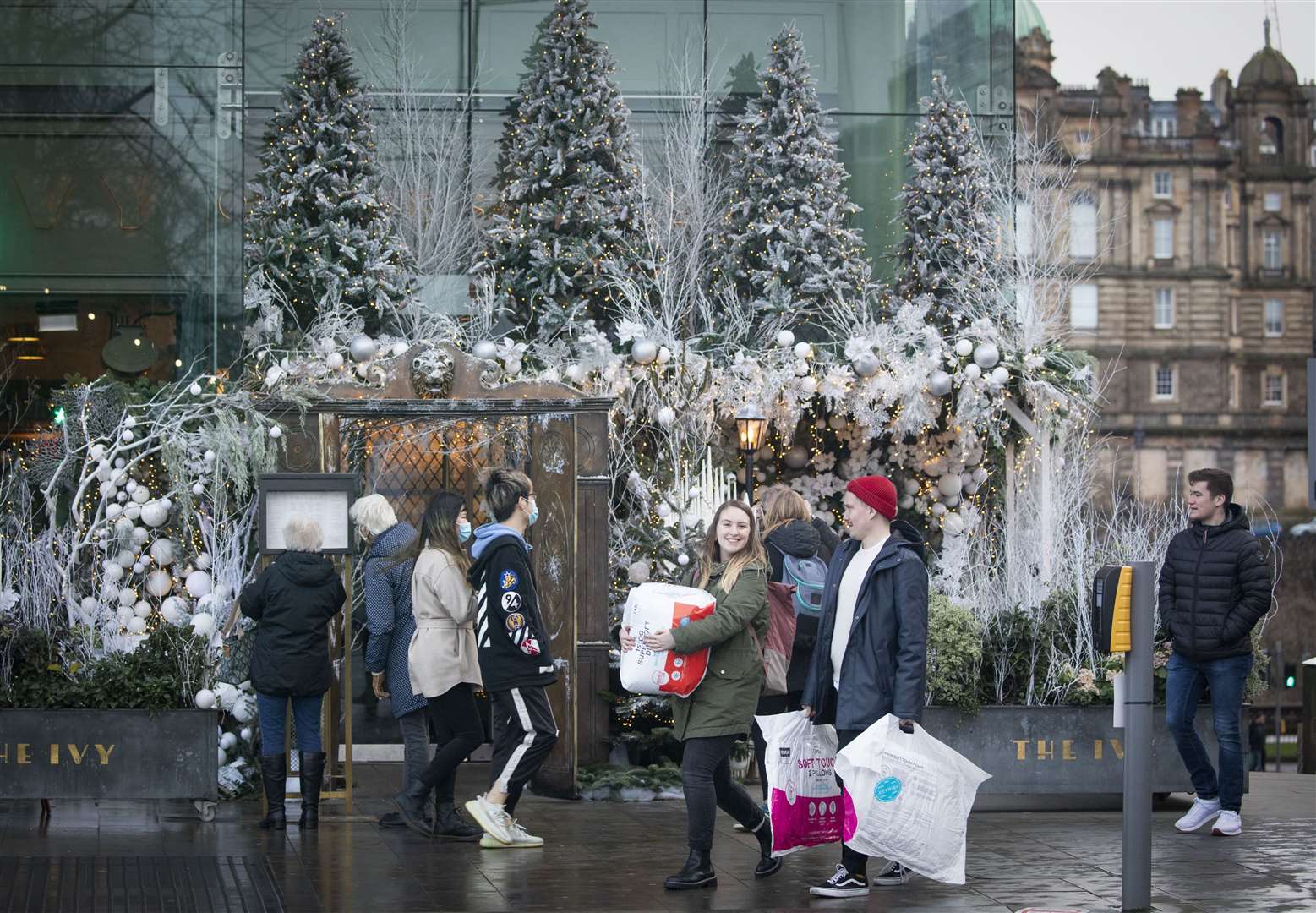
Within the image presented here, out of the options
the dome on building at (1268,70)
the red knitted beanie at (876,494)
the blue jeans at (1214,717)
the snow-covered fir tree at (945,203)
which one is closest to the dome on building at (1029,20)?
the dome on building at (1268,70)

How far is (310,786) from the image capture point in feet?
33.7

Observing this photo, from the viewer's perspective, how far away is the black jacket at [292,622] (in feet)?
33.0

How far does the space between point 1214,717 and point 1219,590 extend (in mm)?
843

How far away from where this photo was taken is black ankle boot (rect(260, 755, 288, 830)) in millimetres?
10281

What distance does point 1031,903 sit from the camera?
27.0ft

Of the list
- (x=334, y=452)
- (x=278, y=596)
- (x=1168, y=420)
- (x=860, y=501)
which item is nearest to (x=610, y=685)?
(x=334, y=452)

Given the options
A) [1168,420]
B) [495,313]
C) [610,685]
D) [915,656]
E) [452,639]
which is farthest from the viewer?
[1168,420]

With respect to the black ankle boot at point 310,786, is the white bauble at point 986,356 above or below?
above

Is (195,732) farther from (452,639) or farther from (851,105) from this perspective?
(851,105)

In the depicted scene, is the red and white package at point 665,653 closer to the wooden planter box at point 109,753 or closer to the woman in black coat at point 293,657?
the woman in black coat at point 293,657

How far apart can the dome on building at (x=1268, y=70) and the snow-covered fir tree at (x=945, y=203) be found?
8062cm

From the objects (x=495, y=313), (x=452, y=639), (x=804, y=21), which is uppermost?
(x=804, y=21)

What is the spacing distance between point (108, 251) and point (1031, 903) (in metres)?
9.90

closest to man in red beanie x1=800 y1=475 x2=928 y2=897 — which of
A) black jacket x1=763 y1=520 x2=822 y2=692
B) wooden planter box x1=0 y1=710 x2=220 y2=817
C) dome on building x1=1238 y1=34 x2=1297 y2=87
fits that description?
black jacket x1=763 y1=520 x2=822 y2=692
